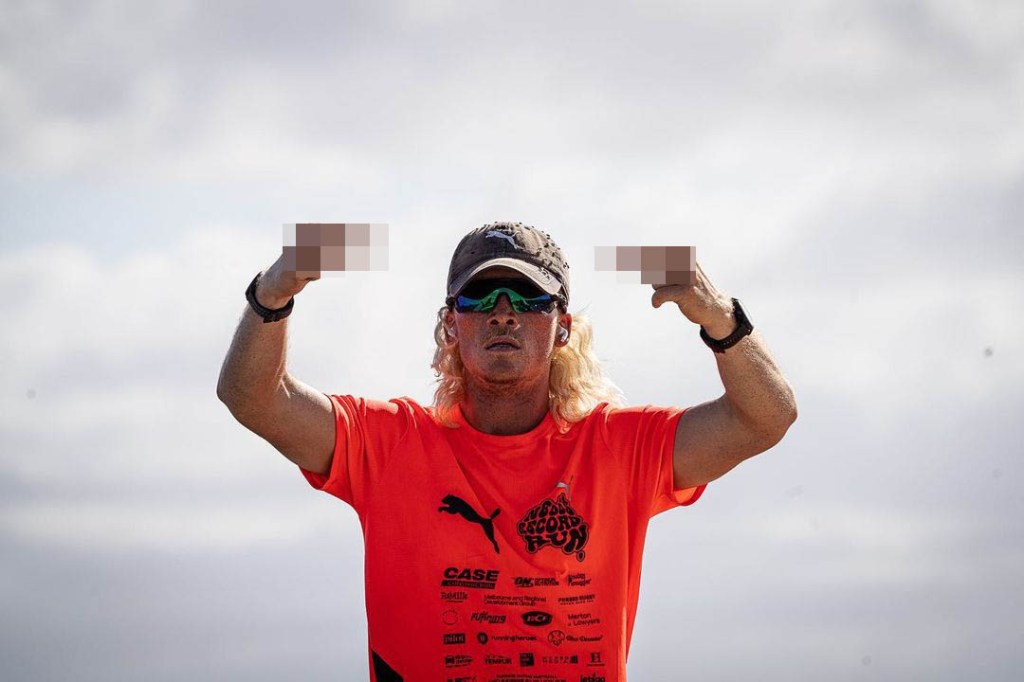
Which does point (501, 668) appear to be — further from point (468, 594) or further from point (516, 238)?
point (516, 238)

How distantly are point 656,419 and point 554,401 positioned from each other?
79 centimetres

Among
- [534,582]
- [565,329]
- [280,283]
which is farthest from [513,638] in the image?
[280,283]

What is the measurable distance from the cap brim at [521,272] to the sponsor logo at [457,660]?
8.21 ft

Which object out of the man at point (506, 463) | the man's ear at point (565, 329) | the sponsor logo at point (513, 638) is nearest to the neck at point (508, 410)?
the man at point (506, 463)

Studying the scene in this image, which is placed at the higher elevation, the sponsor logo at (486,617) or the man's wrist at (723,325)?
the man's wrist at (723,325)

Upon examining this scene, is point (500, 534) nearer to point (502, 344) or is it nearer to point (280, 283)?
point (502, 344)

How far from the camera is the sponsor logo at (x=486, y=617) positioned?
25.2 feet

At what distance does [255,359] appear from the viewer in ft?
25.2

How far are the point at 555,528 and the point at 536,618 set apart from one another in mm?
618

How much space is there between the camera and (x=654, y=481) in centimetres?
815

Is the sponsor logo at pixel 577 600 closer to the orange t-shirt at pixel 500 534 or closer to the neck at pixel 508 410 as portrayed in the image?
the orange t-shirt at pixel 500 534

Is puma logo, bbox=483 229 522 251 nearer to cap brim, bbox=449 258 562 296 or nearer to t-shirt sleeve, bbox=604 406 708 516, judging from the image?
cap brim, bbox=449 258 562 296

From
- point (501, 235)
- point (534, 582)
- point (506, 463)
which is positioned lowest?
point (534, 582)

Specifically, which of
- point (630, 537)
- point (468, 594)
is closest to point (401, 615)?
point (468, 594)
